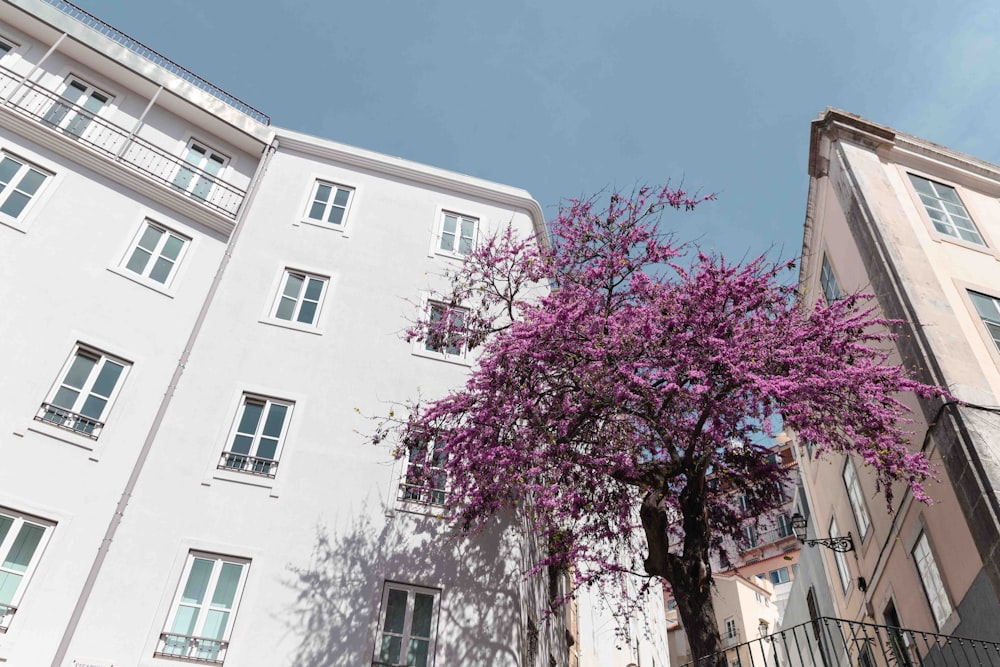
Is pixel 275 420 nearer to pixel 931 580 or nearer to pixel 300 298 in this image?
pixel 300 298

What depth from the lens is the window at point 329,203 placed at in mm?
18562

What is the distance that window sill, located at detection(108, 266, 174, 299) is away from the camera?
1496 cm

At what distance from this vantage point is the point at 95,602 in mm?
11289

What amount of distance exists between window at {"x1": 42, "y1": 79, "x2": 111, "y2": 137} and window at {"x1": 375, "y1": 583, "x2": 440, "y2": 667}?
39.3 ft

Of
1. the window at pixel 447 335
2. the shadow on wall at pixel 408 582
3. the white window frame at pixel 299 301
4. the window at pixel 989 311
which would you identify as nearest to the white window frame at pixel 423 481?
the shadow on wall at pixel 408 582

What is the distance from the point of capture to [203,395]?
14.2 metres

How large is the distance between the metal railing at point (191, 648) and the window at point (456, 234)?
1034 cm

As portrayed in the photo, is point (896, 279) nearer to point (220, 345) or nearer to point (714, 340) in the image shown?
point (714, 340)

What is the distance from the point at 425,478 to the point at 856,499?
10357 millimetres

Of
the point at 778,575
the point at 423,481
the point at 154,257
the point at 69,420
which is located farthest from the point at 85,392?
the point at 778,575

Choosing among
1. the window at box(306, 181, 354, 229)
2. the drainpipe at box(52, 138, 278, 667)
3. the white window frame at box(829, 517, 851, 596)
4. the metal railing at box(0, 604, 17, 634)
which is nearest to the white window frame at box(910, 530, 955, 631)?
the white window frame at box(829, 517, 851, 596)

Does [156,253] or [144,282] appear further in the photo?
[156,253]

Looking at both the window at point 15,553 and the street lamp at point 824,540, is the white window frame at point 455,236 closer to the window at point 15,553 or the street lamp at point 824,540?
the street lamp at point 824,540

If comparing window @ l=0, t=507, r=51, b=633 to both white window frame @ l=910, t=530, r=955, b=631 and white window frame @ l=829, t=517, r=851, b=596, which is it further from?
white window frame @ l=829, t=517, r=851, b=596
